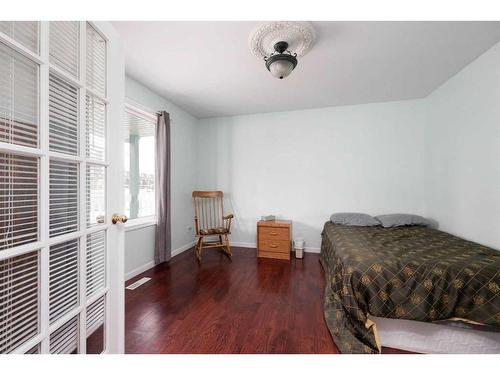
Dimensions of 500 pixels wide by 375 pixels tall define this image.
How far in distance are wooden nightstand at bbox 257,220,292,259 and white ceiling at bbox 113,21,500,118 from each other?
2.01m

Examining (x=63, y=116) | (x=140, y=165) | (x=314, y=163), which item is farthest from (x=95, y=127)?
(x=314, y=163)

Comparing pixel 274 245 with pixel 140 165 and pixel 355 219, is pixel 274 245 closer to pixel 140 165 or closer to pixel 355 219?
pixel 355 219

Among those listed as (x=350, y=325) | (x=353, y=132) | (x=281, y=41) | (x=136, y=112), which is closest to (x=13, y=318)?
(x=350, y=325)

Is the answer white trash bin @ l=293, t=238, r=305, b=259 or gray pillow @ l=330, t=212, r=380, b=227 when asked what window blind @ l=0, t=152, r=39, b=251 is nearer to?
white trash bin @ l=293, t=238, r=305, b=259

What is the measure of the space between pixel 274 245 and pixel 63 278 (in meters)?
2.68

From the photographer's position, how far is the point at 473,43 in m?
1.82

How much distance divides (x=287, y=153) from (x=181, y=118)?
78.5 inches

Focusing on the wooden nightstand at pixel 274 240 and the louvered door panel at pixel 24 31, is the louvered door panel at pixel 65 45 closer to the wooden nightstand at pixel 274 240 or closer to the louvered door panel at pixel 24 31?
the louvered door panel at pixel 24 31

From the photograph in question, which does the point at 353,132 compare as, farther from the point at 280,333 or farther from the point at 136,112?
the point at 136,112

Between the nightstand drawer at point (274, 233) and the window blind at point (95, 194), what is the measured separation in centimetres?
248

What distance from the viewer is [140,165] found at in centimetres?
294

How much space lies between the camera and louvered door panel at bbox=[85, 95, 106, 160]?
98cm

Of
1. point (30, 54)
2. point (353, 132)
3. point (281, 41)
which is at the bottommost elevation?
point (30, 54)

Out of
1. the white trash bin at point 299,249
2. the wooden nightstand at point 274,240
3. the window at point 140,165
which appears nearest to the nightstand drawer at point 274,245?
the wooden nightstand at point 274,240
